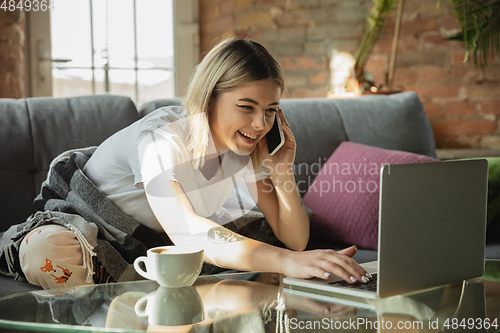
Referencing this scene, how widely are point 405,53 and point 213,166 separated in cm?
185

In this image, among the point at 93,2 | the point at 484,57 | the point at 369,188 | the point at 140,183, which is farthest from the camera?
the point at 93,2

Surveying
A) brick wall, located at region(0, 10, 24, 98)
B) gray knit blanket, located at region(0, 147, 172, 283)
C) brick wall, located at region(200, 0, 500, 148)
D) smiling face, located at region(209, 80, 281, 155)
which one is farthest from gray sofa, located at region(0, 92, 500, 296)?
brick wall, located at region(0, 10, 24, 98)

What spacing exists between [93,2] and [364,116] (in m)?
1.92

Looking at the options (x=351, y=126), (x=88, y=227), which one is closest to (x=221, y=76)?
(x=88, y=227)

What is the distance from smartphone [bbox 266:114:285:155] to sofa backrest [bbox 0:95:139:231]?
534mm

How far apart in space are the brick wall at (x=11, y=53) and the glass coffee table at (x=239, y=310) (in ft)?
6.61

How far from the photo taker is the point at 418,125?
1993 mm

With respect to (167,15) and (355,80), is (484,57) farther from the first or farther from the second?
(167,15)

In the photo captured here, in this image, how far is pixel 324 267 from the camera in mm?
848

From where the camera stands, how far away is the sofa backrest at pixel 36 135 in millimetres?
1475

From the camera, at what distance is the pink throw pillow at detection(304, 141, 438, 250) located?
1575mm

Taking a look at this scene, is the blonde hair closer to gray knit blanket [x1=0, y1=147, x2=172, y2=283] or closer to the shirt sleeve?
the shirt sleeve

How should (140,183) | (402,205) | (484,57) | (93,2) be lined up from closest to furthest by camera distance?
(402,205) → (140,183) → (484,57) → (93,2)

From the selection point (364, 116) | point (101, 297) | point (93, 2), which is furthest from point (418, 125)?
point (93, 2)
